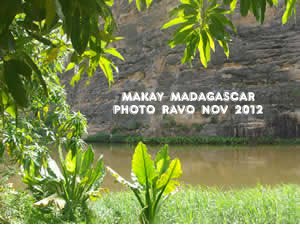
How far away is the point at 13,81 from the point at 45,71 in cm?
123

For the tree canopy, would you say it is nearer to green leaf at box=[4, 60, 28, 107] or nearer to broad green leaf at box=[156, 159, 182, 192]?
green leaf at box=[4, 60, 28, 107]

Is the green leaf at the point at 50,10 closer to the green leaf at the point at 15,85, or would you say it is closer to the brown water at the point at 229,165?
the green leaf at the point at 15,85

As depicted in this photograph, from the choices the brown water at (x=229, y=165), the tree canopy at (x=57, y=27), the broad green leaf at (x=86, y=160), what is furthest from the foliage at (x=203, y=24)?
the brown water at (x=229, y=165)

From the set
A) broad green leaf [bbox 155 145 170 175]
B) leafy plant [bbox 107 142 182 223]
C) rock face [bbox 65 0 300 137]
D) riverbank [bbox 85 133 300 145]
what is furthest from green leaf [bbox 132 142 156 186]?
rock face [bbox 65 0 300 137]

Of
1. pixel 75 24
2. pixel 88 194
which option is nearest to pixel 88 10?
pixel 75 24

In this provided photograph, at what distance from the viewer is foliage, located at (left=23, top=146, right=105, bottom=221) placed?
8.36 ft

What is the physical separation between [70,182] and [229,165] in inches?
189

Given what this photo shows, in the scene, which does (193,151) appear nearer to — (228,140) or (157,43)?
(228,140)

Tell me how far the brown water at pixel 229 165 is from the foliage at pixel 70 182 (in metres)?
1.89

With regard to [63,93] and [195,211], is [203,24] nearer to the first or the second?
[63,93]

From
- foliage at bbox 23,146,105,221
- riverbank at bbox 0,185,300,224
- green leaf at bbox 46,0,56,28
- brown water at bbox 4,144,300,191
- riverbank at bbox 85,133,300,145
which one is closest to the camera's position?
green leaf at bbox 46,0,56,28

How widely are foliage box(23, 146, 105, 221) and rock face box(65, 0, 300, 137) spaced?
7.76 meters

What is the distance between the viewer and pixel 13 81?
15.9 inches

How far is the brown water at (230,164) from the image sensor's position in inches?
224
